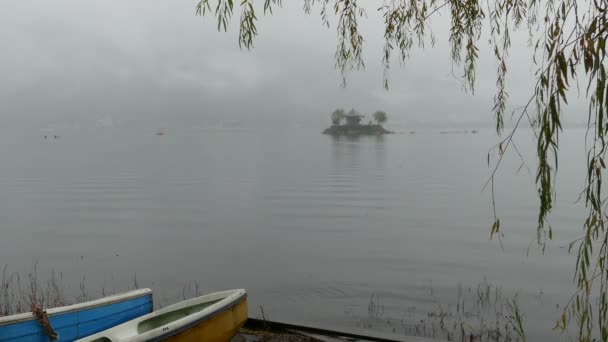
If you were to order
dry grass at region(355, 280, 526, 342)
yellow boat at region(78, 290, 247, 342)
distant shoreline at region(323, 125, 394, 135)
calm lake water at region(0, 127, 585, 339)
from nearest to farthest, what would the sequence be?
yellow boat at region(78, 290, 247, 342), dry grass at region(355, 280, 526, 342), calm lake water at region(0, 127, 585, 339), distant shoreline at region(323, 125, 394, 135)

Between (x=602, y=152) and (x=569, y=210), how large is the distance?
20.4 meters

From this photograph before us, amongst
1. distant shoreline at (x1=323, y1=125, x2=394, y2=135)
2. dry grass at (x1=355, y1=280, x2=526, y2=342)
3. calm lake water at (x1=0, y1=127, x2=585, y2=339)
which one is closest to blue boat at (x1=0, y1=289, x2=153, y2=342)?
calm lake water at (x1=0, y1=127, x2=585, y2=339)

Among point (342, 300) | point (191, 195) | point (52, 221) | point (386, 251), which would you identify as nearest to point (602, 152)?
point (342, 300)

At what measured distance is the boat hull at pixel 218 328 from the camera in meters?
Result: 6.07

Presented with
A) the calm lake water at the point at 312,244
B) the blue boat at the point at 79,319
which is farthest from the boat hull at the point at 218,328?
the calm lake water at the point at 312,244

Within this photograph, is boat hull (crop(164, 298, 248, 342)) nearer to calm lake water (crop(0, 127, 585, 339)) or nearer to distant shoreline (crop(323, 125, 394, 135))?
calm lake water (crop(0, 127, 585, 339))

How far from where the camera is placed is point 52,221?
2184 cm

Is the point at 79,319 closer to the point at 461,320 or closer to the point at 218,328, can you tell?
the point at 218,328

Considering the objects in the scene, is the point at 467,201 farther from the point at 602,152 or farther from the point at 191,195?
the point at 602,152

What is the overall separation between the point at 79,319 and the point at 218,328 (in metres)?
1.84

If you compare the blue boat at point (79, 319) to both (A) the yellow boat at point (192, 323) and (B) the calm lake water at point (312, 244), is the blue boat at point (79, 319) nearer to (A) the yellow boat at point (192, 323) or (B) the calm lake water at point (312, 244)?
(A) the yellow boat at point (192, 323)

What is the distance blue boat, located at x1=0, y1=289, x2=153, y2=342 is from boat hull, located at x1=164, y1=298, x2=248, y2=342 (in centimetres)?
144

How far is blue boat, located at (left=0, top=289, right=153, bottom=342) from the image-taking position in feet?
19.7

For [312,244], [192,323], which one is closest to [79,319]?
[192,323]
